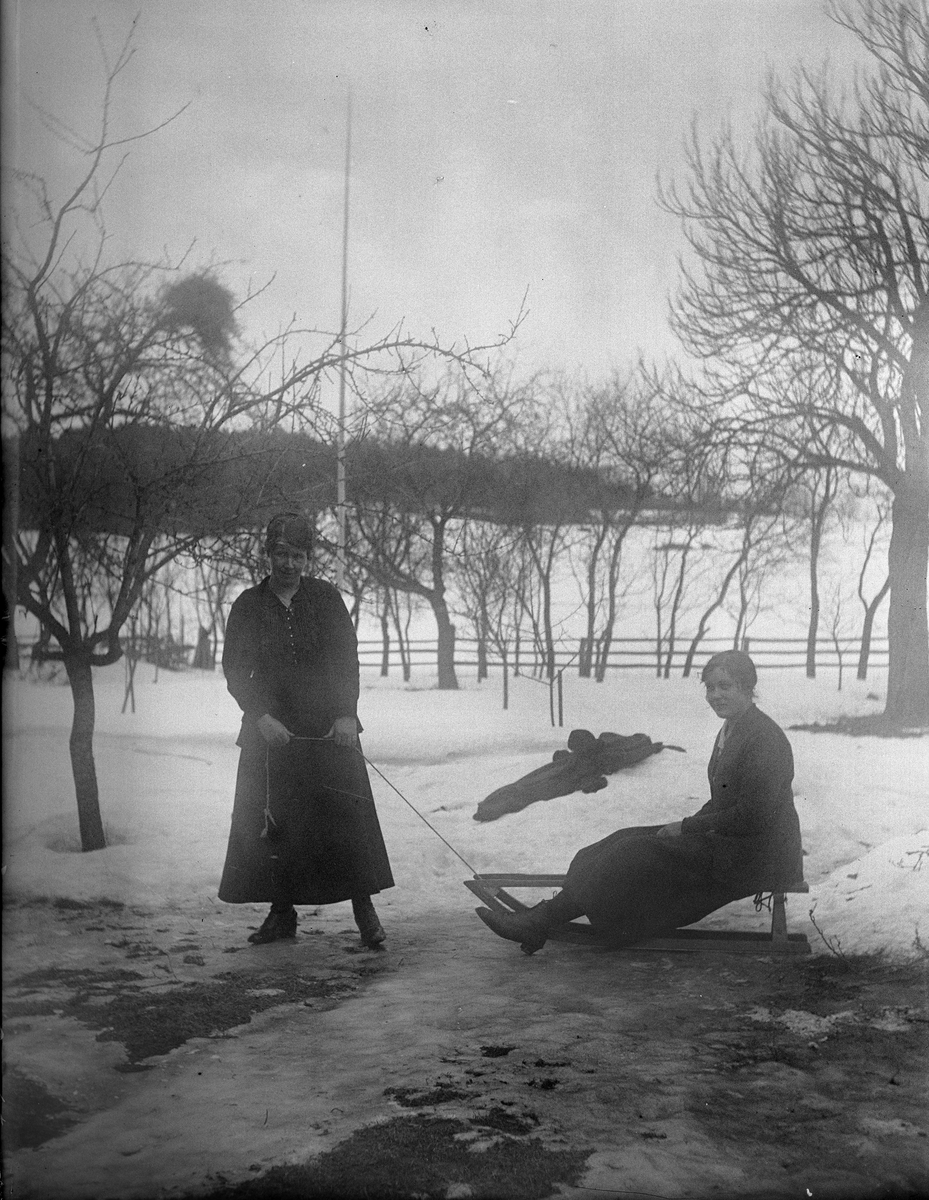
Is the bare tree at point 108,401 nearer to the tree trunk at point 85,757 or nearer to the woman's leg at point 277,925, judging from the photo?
the tree trunk at point 85,757

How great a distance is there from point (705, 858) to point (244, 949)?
1.39 meters

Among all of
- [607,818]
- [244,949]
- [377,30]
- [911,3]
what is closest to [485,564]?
[607,818]

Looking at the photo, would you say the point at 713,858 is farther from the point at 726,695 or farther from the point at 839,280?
the point at 839,280

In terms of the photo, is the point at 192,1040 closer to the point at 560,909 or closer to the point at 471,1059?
the point at 471,1059

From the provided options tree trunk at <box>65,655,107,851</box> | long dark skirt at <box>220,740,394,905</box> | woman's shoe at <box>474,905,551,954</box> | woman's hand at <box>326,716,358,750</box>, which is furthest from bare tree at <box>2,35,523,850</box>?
woman's shoe at <box>474,905,551,954</box>

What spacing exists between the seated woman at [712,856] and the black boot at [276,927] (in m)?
0.58

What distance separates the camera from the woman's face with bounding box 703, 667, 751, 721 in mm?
3150

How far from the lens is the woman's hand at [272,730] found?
10.3 feet

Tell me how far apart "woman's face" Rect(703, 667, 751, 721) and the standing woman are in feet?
3.64

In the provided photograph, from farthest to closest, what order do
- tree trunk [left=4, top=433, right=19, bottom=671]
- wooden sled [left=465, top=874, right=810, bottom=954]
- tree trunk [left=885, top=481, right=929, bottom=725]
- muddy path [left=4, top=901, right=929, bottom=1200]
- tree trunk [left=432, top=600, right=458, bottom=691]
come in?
tree trunk [left=432, top=600, right=458, bottom=691] < tree trunk [left=885, top=481, right=929, bottom=725] < wooden sled [left=465, top=874, right=810, bottom=954] < tree trunk [left=4, top=433, right=19, bottom=671] < muddy path [left=4, top=901, right=929, bottom=1200]

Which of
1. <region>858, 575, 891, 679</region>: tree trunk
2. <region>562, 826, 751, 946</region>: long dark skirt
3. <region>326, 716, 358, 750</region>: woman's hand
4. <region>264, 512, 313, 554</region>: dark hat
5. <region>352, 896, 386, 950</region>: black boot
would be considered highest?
<region>264, 512, 313, 554</region>: dark hat

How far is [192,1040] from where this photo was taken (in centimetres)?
245

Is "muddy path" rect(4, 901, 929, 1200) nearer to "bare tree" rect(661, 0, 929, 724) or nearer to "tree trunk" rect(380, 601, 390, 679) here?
"tree trunk" rect(380, 601, 390, 679)

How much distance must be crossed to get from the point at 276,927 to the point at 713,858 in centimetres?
134
